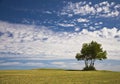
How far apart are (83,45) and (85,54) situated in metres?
4.62

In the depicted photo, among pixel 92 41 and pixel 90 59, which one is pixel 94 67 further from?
pixel 92 41

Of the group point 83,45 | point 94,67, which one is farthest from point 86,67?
point 83,45

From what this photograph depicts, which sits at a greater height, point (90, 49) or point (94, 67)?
point (90, 49)

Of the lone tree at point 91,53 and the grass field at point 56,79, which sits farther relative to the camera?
the lone tree at point 91,53

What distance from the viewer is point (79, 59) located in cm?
11675

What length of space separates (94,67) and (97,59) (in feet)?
17.3

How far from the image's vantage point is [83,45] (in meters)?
115

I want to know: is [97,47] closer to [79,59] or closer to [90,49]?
[90,49]

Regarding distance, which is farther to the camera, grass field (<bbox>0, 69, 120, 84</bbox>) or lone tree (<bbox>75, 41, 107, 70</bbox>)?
lone tree (<bbox>75, 41, 107, 70</bbox>)

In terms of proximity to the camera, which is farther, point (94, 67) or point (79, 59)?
point (79, 59)

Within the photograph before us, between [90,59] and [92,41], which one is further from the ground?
[92,41]

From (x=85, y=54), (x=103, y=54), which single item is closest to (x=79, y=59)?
(x=85, y=54)

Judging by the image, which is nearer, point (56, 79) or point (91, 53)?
point (56, 79)

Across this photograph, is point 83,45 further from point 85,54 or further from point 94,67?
point 94,67
